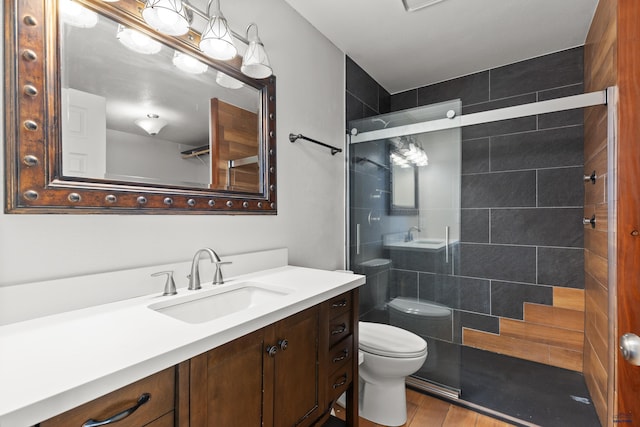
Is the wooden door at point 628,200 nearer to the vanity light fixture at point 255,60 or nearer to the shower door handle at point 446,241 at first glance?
the vanity light fixture at point 255,60

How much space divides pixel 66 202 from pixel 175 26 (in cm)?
71

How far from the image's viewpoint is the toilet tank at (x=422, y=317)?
2.11 metres

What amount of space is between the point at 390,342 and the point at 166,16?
191cm

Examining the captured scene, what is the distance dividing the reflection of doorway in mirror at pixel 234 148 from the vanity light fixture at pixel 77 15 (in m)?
0.49

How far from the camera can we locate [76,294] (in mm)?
946

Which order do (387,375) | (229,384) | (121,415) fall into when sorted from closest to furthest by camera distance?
1. (121,415)
2. (229,384)
3. (387,375)

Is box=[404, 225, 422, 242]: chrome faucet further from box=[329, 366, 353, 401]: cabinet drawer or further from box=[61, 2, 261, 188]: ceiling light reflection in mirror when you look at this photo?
box=[61, 2, 261, 188]: ceiling light reflection in mirror

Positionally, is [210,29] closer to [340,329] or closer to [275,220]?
[275,220]

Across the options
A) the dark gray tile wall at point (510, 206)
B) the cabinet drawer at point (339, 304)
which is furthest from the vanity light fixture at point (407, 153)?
the cabinet drawer at point (339, 304)

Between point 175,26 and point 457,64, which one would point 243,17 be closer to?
point 175,26

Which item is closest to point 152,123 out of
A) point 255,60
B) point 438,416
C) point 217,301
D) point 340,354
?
point 255,60

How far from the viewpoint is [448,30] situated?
2.10 m

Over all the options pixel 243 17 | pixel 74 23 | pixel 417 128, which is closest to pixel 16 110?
pixel 74 23

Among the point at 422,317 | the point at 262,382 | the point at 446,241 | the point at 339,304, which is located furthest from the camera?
the point at 422,317
